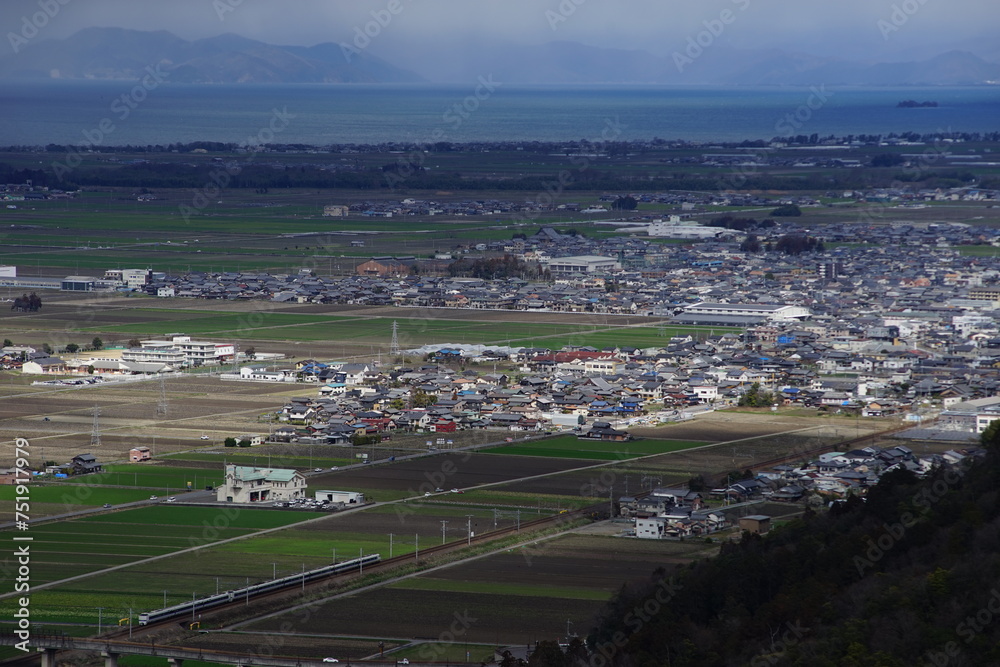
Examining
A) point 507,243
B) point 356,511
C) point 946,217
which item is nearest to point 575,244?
point 507,243

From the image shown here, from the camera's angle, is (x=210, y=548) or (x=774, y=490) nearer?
(x=210, y=548)

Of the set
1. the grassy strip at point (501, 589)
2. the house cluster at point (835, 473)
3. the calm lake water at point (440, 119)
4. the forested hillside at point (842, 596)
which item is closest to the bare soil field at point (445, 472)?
the house cluster at point (835, 473)

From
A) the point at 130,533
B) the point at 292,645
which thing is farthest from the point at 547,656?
the point at 130,533

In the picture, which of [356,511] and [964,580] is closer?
[964,580]

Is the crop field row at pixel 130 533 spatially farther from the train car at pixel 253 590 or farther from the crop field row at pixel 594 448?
the crop field row at pixel 594 448

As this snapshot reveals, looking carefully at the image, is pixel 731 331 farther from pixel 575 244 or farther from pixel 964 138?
pixel 964 138

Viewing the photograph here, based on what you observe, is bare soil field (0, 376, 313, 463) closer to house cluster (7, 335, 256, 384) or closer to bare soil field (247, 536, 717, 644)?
house cluster (7, 335, 256, 384)

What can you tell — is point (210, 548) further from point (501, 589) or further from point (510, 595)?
point (510, 595)

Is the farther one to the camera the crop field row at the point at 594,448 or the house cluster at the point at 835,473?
the crop field row at the point at 594,448

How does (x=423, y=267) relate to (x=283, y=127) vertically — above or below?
below
